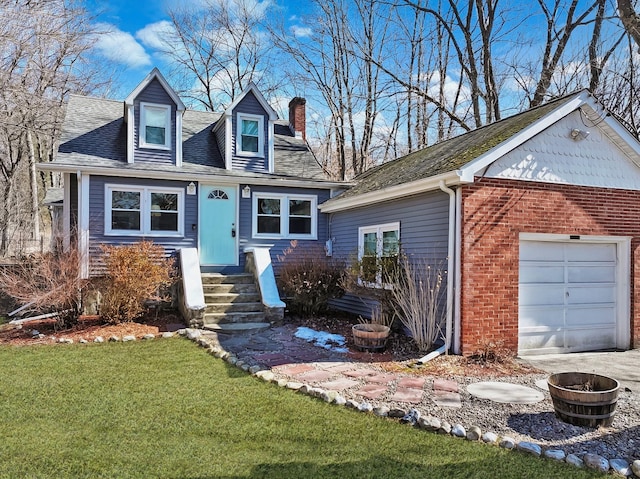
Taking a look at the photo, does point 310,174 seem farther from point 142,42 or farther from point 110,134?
point 142,42

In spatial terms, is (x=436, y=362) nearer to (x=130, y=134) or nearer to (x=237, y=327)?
(x=237, y=327)

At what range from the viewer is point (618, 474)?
149 inches

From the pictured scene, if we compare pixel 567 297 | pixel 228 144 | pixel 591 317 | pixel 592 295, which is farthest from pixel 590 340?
pixel 228 144

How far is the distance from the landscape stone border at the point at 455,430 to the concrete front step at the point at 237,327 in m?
2.81

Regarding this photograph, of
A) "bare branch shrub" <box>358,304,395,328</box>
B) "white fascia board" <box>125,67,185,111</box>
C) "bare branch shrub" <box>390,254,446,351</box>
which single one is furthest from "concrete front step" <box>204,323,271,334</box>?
"white fascia board" <box>125,67,185,111</box>

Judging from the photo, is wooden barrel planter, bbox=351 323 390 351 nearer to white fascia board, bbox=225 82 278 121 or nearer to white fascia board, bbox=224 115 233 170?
white fascia board, bbox=224 115 233 170

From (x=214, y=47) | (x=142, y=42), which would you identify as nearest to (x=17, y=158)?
(x=142, y=42)

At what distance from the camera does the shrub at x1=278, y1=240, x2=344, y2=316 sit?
10.5m

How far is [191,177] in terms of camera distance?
1151 centimetres

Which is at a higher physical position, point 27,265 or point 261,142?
point 261,142

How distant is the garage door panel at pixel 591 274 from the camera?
8.65 m

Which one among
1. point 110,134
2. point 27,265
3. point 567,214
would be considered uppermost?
point 110,134

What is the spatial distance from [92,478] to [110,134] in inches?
407

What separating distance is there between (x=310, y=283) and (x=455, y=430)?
6264 mm
